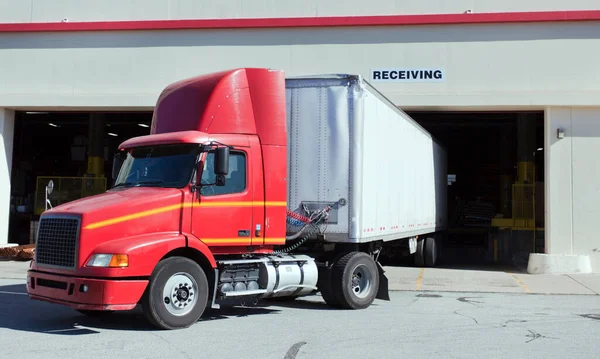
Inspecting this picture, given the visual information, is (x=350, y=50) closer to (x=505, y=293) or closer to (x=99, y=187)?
(x=505, y=293)

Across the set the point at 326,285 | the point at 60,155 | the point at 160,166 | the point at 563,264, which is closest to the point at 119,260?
the point at 160,166

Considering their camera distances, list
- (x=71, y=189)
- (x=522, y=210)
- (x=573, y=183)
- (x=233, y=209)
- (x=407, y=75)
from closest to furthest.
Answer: (x=233, y=209)
(x=573, y=183)
(x=407, y=75)
(x=522, y=210)
(x=71, y=189)

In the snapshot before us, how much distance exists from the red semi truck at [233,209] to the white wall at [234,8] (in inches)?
282

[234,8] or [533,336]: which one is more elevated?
[234,8]

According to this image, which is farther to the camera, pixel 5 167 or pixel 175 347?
pixel 5 167

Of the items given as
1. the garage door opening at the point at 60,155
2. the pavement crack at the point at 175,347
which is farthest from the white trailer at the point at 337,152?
the garage door opening at the point at 60,155

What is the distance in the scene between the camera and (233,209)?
370 inches

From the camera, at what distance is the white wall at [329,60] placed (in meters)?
17.5

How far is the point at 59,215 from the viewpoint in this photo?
846 centimetres

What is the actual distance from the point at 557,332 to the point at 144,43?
48.2ft

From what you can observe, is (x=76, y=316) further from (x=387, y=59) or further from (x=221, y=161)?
(x=387, y=59)

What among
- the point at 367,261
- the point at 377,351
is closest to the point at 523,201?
the point at 367,261

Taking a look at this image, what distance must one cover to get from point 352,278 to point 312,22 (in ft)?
32.3

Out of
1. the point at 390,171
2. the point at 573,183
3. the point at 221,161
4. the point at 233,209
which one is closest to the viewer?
the point at 221,161
